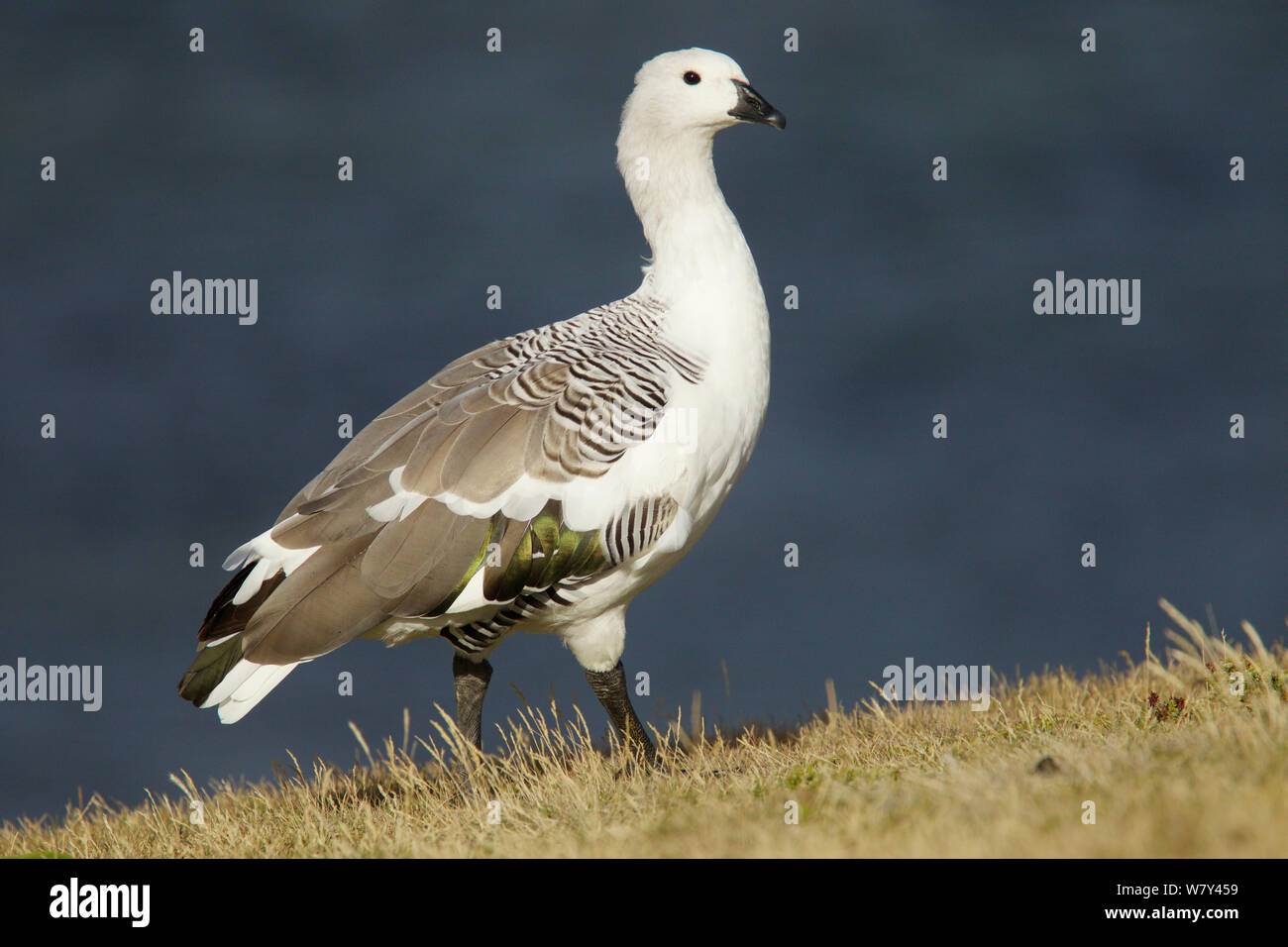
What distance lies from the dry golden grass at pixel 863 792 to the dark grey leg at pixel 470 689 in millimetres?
194

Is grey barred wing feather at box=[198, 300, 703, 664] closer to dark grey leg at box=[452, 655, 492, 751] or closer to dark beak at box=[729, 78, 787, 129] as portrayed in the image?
dark grey leg at box=[452, 655, 492, 751]

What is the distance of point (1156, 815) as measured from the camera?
436cm

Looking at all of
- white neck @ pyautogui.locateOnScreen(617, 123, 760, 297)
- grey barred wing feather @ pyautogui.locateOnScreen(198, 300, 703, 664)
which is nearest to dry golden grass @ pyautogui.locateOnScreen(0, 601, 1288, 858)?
grey barred wing feather @ pyautogui.locateOnScreen(198, 300, 703, 664)

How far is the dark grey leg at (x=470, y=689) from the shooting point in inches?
301

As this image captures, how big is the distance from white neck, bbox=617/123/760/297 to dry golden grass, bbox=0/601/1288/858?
2.96 metres

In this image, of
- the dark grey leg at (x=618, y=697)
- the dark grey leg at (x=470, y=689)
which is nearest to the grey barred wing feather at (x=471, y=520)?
the dark grey leg at (x=470, y=689)

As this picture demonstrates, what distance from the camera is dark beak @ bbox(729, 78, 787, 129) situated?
7.94m

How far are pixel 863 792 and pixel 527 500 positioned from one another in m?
2.41

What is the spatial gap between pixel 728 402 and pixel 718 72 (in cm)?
235

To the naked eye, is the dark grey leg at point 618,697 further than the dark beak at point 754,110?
No

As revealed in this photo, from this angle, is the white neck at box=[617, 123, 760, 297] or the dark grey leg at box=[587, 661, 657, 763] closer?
the dark grey leg at box=[587, 661, 657, 763]

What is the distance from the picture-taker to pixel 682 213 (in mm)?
7852

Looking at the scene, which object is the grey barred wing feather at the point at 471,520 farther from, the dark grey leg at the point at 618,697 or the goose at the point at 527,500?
the dark grey leg at the point at 618,697
